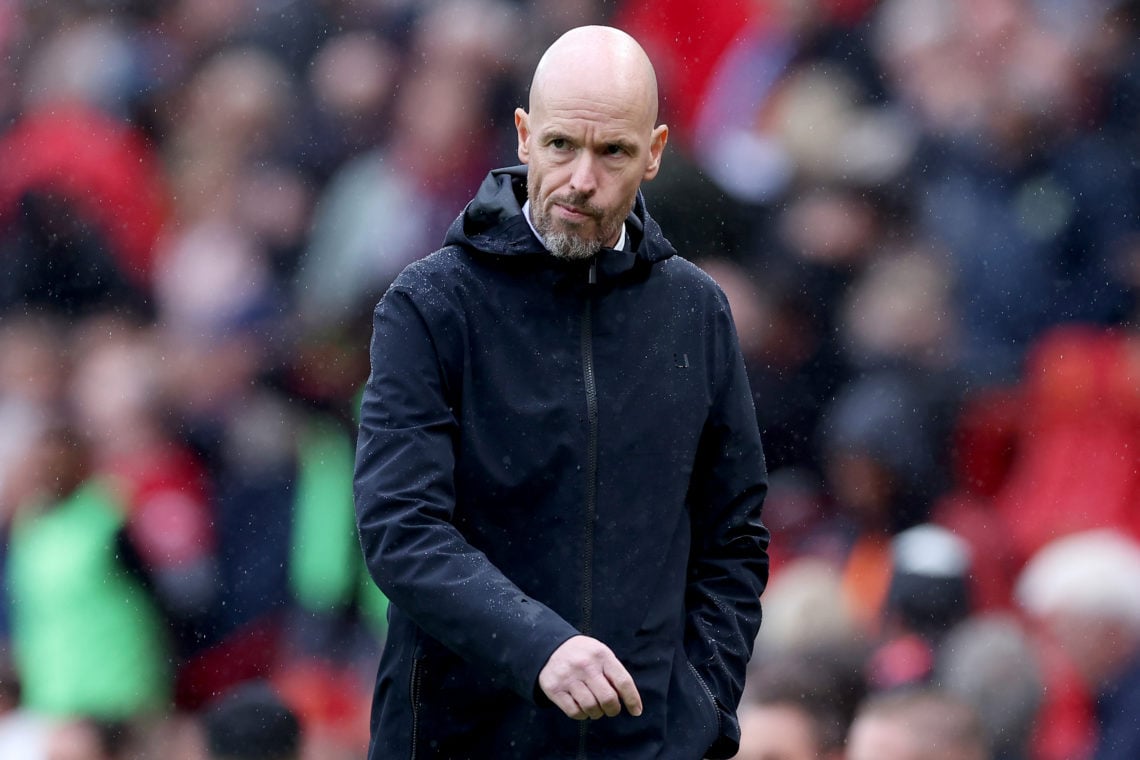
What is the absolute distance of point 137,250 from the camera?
20.7ft

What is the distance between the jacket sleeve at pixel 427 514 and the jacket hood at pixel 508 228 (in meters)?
0.10

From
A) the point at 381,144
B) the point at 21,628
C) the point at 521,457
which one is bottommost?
the point at 21,628

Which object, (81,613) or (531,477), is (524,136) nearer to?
(531,477)

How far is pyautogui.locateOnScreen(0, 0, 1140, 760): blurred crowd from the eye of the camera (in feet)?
15.5

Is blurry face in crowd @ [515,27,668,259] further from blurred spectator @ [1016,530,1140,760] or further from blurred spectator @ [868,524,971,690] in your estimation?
blurred spectator @ [1016,530,1140,760]

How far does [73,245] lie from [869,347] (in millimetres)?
2537

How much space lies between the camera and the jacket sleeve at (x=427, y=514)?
7.74ft

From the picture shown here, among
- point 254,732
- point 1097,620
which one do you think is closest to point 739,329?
point 1097,620

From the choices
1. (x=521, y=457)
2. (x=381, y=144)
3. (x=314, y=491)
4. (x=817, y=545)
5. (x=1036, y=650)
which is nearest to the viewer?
(x=521, y=457)

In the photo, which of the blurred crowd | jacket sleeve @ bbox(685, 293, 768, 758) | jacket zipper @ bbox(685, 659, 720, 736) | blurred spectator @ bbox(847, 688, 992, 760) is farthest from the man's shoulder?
the blurred crowd

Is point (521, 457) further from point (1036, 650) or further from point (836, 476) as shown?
point (836, 476)

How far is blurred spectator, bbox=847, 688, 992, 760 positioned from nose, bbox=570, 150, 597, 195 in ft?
5.78

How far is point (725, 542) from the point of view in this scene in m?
2.72

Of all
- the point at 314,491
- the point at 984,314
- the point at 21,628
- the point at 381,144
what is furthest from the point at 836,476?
the point at 21,628
